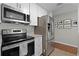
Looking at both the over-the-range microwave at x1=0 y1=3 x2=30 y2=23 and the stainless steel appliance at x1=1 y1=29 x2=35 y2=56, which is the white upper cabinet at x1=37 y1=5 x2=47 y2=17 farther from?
Answer: the stainless steel appliance at x1=1 y1=29 x2=35 y2=56

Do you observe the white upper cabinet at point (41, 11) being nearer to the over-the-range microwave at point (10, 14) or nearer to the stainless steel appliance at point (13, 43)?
the over-the-range microwave at point (10, 14)

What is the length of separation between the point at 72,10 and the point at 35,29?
0.96 meters

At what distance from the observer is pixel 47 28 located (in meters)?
1.56

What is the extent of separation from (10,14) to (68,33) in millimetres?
807

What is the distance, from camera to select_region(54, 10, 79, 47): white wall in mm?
1060

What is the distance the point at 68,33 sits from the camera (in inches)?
45.1

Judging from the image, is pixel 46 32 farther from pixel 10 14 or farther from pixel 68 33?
pixel 10 14

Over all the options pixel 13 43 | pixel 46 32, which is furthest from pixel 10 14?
pixel 46 32

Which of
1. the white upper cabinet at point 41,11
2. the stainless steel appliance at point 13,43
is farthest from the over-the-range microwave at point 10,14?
the white upper cabinet at point 41,11

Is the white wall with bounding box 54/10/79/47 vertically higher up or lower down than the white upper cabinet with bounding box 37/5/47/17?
lower down

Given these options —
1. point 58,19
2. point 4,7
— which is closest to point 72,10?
point 58,19

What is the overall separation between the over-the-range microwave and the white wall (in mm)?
508

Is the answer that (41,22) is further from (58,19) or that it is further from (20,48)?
(20,48)

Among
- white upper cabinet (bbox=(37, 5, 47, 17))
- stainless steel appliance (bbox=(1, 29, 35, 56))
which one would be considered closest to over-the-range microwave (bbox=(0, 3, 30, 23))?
stainless steel appliance (bbox=(1, 29, 35, 56))
